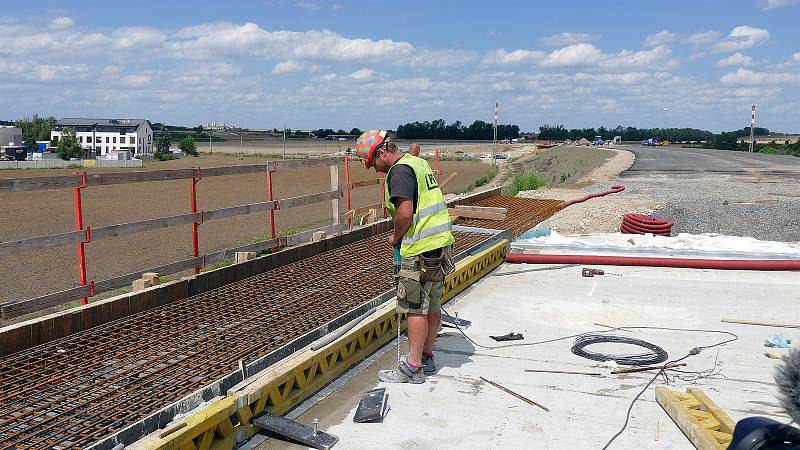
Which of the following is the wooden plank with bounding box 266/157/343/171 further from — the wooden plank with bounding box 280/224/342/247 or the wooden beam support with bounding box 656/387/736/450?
the wooden beam support with bounding box 656/387/736/450

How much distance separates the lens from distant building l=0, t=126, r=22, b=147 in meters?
126

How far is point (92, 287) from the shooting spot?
20.5 feet

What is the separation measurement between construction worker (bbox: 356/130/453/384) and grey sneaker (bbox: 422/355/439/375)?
0.26 m

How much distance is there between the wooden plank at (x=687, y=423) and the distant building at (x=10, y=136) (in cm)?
13864

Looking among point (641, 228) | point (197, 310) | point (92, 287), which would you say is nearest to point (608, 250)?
point (641, 228)

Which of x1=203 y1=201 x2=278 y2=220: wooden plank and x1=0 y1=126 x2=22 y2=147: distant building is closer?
x1=203 y1=201 x2=278 y2=220: wooden plank

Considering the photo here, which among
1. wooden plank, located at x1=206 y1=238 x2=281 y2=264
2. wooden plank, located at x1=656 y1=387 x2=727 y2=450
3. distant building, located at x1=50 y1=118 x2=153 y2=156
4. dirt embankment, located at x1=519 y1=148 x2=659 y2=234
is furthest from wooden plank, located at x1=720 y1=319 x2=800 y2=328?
distant building, located at x1=50 y1=118 x2=153 y2=156

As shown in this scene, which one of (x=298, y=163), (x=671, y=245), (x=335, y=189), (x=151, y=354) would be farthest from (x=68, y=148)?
(x=151, y=354)

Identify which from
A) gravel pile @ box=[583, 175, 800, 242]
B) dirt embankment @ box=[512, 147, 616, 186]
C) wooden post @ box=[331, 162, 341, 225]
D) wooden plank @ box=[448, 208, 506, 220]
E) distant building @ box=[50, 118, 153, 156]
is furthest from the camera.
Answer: distant building @ box=[50, 118, 153, 156]

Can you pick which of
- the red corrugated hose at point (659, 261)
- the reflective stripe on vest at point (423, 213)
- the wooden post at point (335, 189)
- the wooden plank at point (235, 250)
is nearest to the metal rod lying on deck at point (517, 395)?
the reflective stripe on vest at point (423, 213)

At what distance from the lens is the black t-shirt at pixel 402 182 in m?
4.83

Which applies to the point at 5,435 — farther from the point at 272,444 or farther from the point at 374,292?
the point at 374,292

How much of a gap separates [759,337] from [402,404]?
3.48 m

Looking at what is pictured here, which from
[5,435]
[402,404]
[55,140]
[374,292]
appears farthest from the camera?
[55,140]
